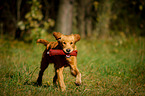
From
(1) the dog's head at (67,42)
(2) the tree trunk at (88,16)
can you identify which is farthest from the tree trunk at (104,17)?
(1) the dog's head at (67,42)

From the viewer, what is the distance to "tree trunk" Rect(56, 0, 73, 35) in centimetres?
620

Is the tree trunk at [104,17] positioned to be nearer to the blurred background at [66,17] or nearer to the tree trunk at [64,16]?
the blurred background at [66,17]

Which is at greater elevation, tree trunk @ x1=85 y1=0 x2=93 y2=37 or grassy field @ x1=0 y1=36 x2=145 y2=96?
tree trunk @ x1=85 y1=0 x2=93 y2=37

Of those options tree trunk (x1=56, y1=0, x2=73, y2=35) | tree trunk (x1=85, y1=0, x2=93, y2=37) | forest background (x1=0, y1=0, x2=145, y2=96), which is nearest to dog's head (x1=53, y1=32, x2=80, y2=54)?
forest background (x1=0, y1=0, x2=145, y2=96)

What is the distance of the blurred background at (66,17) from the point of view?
20.2ft

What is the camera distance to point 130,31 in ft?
30.9

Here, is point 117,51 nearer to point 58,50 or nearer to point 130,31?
point 130,31

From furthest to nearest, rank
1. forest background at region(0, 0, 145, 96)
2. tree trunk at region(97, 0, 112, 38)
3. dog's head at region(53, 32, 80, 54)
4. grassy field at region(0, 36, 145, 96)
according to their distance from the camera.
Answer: tree trunk at region(97, 0, 112, 38) < forest background at region(0, 0, 145, 96) < grassy field at region(0, 36, 145, 96) < dog's head at region(53, 32, 80, 54)

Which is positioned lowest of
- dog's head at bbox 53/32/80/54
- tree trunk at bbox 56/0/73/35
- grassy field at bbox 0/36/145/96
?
grassy field at bbox 0/36/145/96

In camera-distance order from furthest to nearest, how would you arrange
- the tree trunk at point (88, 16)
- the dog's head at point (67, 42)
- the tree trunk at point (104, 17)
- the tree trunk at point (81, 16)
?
1. the tree trunk at point (88, 16)
2. the tree trunk at point (81, 16)
3. the tree trunk at point (104, 17)
4. the dog's head at point (67, 42)

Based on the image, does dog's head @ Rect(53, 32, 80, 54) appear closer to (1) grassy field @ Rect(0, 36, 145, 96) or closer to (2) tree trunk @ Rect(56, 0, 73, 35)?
(1) grassy field @ Rect(0, 36, 145, 96)

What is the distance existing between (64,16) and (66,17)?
0.29ft

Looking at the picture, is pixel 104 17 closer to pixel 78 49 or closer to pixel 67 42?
pixel 78 49

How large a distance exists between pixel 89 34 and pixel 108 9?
167 centimetres
